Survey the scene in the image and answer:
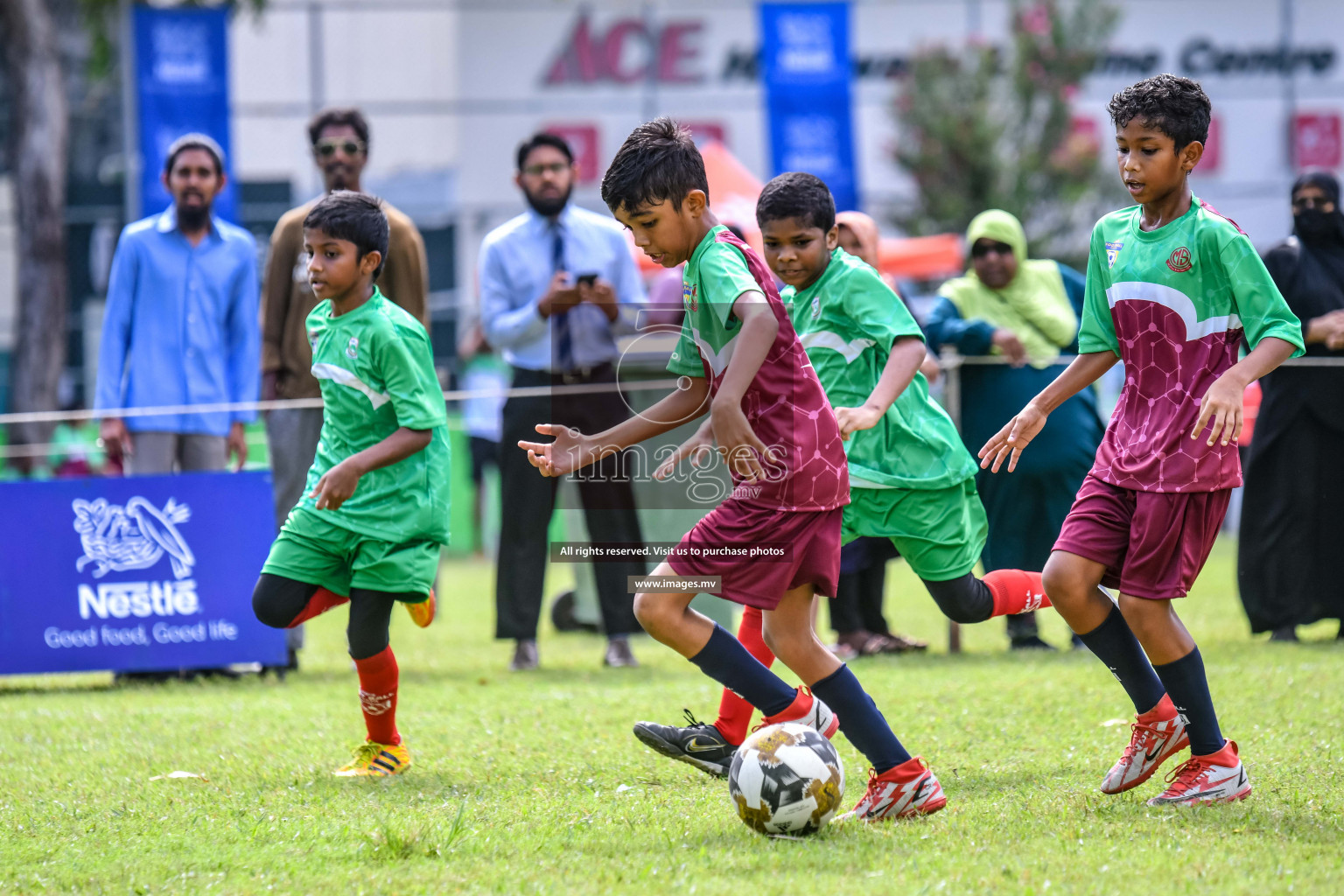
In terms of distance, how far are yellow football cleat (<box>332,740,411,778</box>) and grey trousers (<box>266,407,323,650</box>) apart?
2594mm

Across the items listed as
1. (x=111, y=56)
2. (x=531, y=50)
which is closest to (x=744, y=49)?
(x=531, y=50)

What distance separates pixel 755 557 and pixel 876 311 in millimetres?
1385

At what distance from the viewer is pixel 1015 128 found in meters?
21.7

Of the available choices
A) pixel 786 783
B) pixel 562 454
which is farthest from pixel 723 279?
pixel 786 783

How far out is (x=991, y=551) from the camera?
7.42 metres

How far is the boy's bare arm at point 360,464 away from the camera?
438cm

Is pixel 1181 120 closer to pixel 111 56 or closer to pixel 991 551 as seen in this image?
pixel 991 551

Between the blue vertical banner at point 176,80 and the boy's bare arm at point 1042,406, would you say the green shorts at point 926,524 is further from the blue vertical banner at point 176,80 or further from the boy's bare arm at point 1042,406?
the blue vertical banner at point 176,80

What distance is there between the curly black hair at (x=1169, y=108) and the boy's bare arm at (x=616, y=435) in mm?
1288

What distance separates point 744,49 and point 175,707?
22168mm

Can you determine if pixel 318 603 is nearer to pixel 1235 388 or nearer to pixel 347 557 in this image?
pixel 347 557

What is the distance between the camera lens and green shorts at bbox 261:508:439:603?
4586 mm

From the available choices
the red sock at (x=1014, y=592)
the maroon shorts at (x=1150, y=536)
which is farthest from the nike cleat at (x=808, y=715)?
the red sock at (x=1014, y=592)

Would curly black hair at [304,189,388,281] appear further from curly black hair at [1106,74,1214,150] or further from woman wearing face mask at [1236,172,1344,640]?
woman wearing face mask at [1236,172,1344,640]
